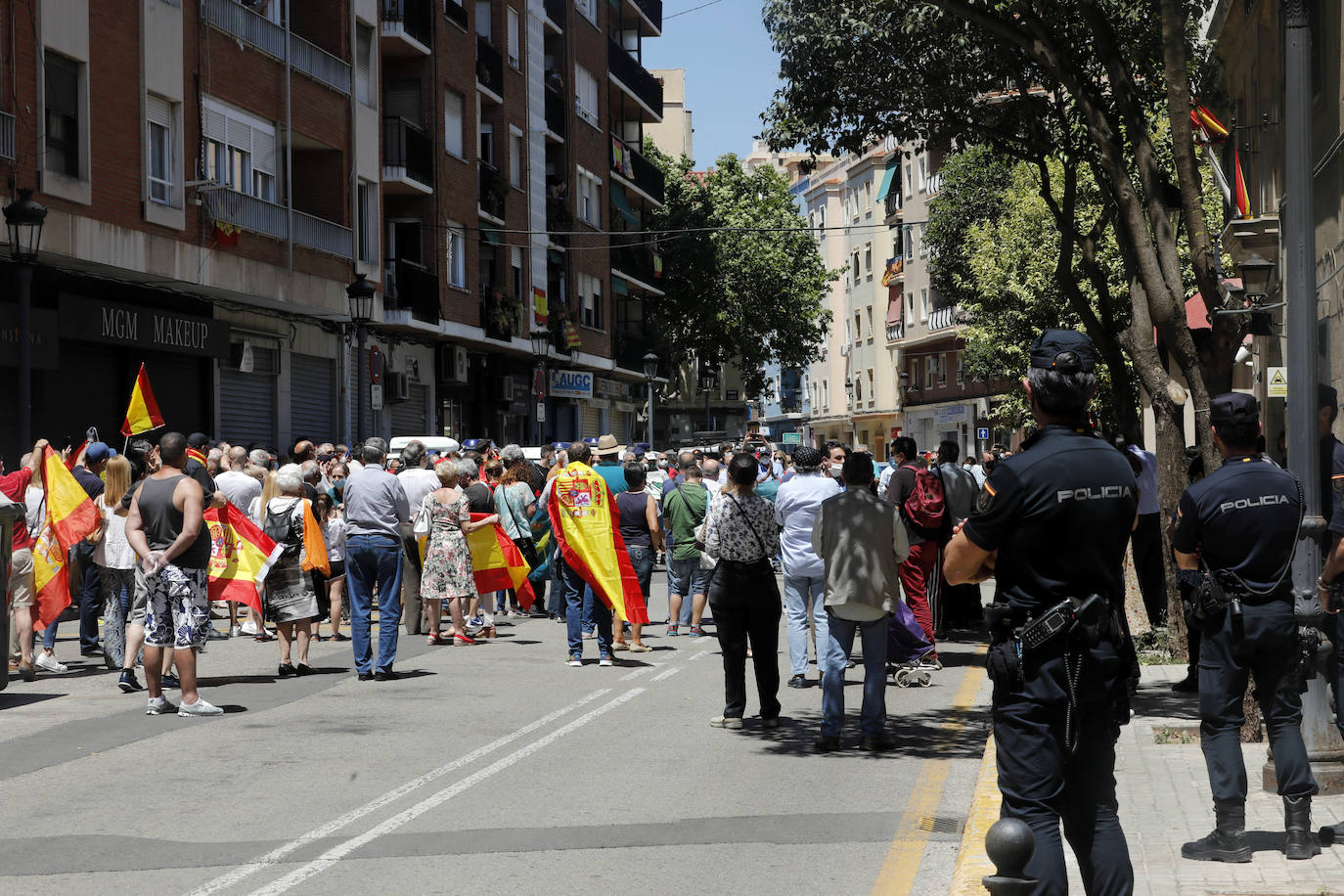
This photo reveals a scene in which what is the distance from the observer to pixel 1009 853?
3791mm

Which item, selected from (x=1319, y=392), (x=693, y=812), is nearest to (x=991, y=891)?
(x=693, y=812)

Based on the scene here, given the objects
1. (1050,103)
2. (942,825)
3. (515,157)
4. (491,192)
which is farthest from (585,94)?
(942,825)

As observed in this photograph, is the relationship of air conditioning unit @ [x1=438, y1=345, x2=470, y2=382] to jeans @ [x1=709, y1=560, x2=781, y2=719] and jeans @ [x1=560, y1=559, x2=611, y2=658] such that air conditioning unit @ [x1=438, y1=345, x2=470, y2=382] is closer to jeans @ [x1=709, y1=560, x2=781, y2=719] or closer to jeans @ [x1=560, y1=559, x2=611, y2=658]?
jeans @ [x1=560, y1=559, x2=611, y2=658]

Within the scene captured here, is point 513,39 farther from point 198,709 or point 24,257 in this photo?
point 198,709

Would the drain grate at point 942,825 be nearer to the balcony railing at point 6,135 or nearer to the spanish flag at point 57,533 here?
the spanish flag at point 57,533

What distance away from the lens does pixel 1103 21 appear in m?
10.3

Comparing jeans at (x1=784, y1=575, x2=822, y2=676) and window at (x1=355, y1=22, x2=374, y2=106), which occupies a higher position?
window at (x1=355, y1=22, x2=374, y2=106)

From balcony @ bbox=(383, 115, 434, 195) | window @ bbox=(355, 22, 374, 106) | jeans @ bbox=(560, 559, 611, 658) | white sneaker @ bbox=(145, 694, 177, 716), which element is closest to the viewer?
white sneaker @ bbox=(145, 694, 177, 716)

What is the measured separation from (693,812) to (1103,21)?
581 centimetres

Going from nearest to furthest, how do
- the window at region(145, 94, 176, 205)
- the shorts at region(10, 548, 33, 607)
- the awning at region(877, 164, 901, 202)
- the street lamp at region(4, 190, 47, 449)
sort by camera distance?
the shorts at region(10, 548, 33, 607) < the street lamp at region(4, 190, 47, 449) < the window at region(145, 94, 176, 205) < the awning at region(877, 164, 901, 202)

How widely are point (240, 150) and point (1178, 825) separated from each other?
71.0ft

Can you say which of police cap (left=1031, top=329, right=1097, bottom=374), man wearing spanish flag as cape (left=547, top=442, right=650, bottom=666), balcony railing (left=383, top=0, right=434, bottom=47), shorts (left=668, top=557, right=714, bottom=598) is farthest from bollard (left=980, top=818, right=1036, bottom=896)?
balcony railing (left=383, top=0, right=434, bottom=47)

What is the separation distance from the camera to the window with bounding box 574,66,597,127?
150 ft

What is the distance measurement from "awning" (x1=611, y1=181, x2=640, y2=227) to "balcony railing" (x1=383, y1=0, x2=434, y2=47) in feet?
51.5
